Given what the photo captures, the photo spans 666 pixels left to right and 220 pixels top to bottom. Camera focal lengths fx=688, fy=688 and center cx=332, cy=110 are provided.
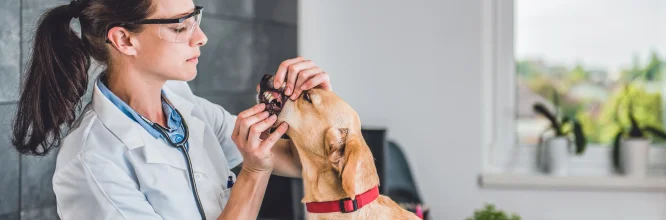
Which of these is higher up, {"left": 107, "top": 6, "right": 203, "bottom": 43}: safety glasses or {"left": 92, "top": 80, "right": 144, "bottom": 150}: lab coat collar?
{"left": 107, "top": 6, "right": 203, "bottom": 43}: safety glasses

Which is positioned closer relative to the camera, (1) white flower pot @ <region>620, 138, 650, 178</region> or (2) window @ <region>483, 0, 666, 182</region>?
(1) white flower pot @ <region>620, 138, 650, 178</region>

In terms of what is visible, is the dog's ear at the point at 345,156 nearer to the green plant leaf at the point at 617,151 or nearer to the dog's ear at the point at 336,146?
the dog's ear at the point at 336,146

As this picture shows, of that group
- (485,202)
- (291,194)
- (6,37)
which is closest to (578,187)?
(485,202)

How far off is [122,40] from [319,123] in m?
0.45

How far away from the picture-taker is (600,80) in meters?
3.83

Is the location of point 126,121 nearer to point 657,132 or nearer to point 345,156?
point 345,156

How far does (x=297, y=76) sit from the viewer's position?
1.42m

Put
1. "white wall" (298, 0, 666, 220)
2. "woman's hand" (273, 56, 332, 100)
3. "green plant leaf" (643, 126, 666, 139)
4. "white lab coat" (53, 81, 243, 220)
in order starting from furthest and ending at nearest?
"white wall" (298, 0, 666, 220), "green plant leaf" (643, 126, 666, 139), "woman's hand" (273, 56, 332, 100), "white lab coat" (53, 81, 243, 220)

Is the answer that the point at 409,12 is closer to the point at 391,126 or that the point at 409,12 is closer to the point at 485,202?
the point at 391,126

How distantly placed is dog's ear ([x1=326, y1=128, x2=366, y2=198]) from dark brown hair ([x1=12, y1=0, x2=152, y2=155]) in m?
0.46

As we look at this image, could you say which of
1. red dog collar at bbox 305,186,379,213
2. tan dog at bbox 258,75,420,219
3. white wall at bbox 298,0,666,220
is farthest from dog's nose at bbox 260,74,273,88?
white wall at bbox 298,0,666,220

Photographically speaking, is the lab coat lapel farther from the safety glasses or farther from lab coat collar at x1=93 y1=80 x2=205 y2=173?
the safety glasses

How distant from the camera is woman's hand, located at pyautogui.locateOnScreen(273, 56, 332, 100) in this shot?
1.40 meters

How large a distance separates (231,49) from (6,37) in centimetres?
123
